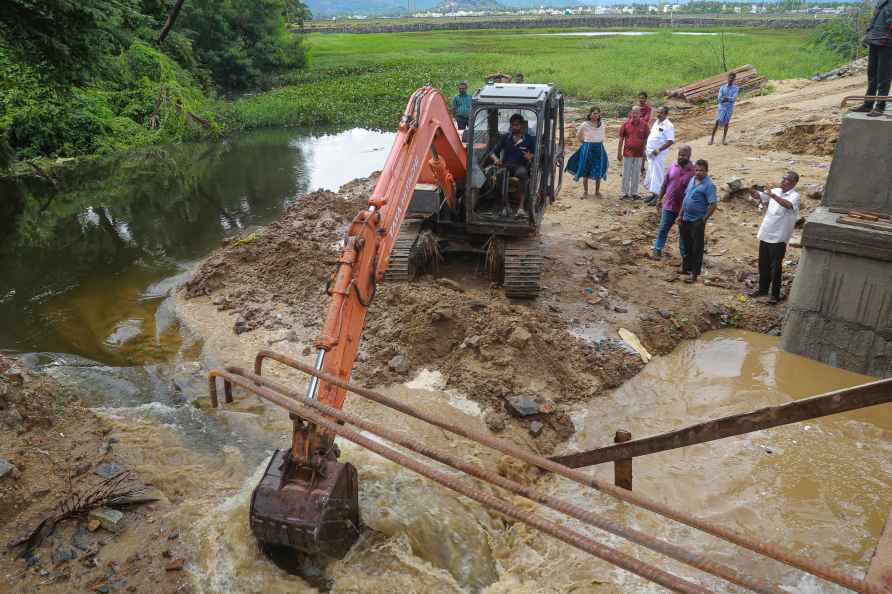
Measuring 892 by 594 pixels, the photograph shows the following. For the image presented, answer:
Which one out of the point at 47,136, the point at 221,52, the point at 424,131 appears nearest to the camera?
the point at 424,131

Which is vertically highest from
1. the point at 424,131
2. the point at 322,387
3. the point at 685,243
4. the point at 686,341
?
the point at 424,131

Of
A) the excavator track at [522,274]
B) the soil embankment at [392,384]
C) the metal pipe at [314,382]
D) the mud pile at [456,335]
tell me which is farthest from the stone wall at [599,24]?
the metal pipe at [314,382]

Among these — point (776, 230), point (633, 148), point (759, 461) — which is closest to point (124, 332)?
point (759, 461)

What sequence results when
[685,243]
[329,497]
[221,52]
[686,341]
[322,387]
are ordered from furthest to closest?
[221,52] < [685,243] < [686,341] < [322,387] < [329,497]

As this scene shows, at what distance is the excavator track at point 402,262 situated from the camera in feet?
25.3

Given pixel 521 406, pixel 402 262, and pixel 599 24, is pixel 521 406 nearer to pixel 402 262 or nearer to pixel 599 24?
pixel 402 262

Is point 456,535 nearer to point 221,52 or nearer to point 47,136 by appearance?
point 47,136

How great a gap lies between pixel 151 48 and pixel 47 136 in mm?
5865

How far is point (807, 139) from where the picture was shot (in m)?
13.1

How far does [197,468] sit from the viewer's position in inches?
197

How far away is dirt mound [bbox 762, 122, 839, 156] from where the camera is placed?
1260cm

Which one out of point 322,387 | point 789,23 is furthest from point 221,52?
point 789,23

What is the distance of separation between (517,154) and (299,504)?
5.53 metres

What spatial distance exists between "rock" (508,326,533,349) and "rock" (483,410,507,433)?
34.5 inches
